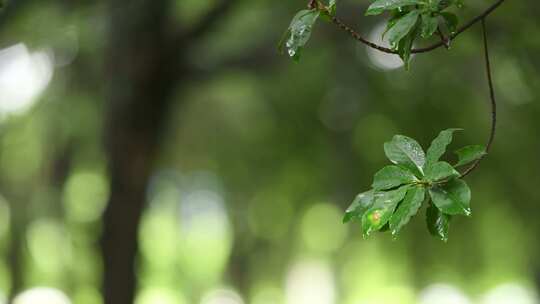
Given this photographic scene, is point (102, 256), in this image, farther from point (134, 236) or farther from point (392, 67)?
point (392, 67)

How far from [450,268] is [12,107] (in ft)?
30.0

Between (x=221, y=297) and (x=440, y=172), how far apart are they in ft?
90.8

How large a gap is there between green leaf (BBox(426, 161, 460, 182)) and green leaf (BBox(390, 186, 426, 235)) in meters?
0.04

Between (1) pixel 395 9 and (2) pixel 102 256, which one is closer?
(1) pixel 395 9

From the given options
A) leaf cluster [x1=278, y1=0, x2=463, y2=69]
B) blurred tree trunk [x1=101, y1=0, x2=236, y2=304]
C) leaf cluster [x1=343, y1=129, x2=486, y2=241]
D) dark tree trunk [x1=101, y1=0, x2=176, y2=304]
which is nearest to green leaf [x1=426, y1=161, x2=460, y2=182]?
leaf cluster [x1=343, y1=129, x2=486, y2=241]

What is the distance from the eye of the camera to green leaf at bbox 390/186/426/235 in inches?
70.7

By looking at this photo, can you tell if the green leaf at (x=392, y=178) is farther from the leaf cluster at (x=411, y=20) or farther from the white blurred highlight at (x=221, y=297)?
the white blurred highlight at (x=221, y=297)

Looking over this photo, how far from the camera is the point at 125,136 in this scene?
8.37m

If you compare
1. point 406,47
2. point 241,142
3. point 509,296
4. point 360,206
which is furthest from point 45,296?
point 406,47

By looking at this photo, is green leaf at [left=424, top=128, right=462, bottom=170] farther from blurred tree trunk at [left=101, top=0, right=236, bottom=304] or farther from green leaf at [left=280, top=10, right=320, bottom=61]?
blurred tree trunk at [left=101, top=0, right=236, bottom=304]

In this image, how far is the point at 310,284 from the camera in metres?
25.4

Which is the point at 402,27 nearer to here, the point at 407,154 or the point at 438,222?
the point at 407,154

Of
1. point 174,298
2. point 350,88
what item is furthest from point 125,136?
point 174,298

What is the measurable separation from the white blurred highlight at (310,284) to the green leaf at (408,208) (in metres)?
22.4
